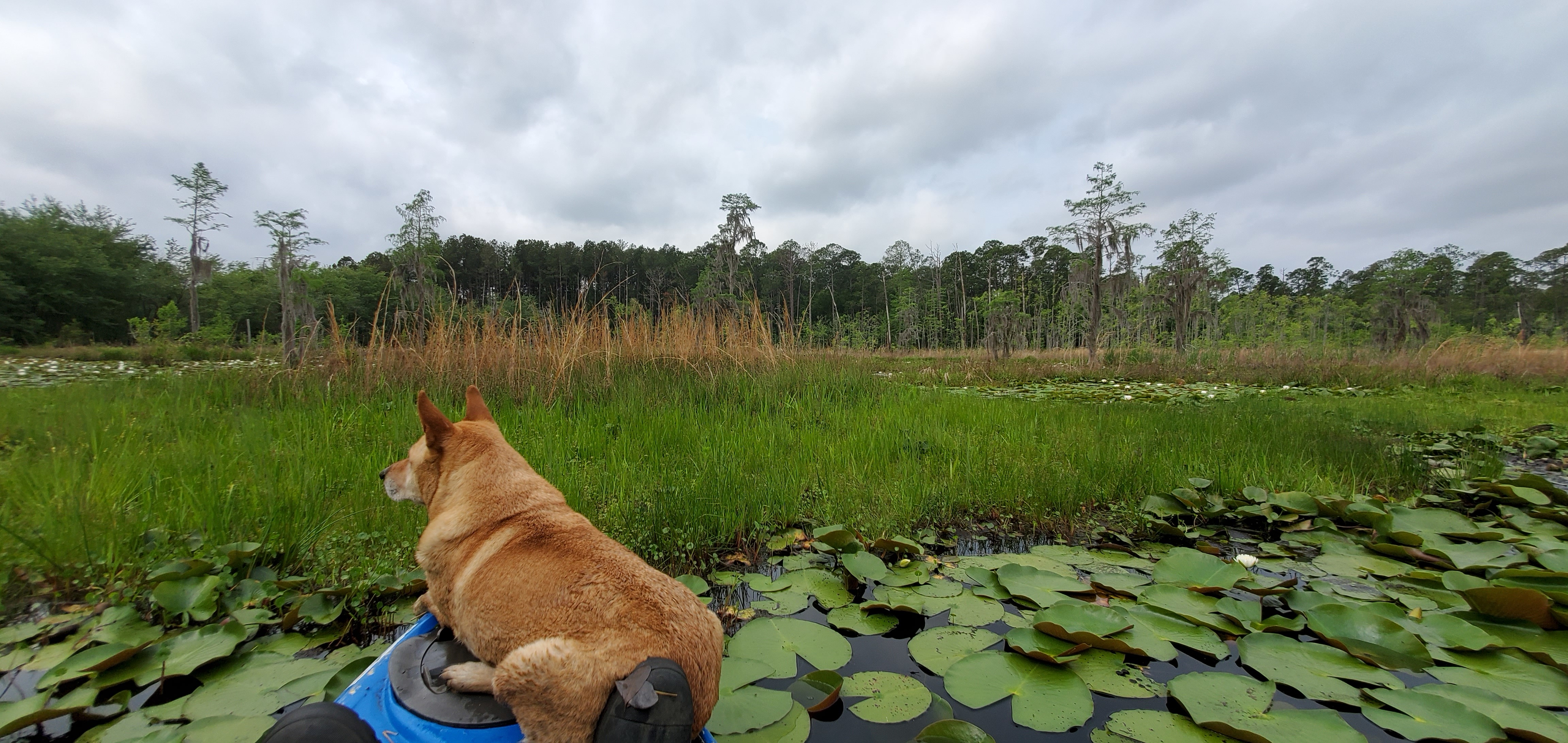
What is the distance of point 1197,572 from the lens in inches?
82.7

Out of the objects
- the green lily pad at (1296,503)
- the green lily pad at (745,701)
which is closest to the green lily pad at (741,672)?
the green lily pad at (745,701)

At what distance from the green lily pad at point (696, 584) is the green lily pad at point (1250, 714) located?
1.49m

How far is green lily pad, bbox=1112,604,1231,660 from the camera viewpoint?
63.1 inches

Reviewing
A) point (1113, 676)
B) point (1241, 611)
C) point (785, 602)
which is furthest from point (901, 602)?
point (1241, 611)

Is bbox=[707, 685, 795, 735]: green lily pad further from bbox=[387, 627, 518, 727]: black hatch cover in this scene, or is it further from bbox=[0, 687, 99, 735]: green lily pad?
bbox=[0, 687, 99, 735]: green lily pad

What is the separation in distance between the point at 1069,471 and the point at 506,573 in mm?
3213

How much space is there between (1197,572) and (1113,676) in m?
0.90

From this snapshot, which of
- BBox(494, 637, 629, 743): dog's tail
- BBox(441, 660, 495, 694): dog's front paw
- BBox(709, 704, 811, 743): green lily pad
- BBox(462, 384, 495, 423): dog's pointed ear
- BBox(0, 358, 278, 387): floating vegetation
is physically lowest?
BBox(709, 704, 811, 743): green lily pad

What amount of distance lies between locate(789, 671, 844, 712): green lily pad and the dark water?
36 mm

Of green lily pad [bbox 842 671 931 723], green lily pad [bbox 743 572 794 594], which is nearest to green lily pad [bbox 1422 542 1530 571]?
green lily pad [bbox 842 671 931 723]

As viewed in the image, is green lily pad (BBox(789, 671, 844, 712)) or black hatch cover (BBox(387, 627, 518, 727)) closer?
black hatch cover (BBox(387, 627, 518, 727))

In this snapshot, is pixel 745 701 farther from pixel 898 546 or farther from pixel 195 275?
pixel 195 275

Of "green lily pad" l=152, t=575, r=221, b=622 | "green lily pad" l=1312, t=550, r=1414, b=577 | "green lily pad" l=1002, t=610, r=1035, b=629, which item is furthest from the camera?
"green lily pad" l=1312, t=550, r=1414, b=577

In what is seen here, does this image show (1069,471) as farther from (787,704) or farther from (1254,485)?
(787,704)
